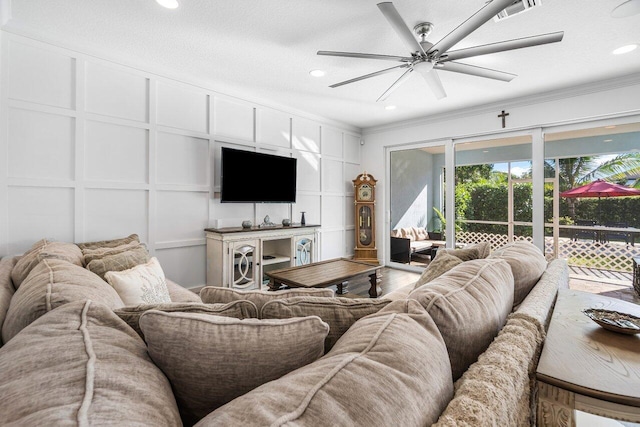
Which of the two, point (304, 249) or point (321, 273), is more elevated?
point (304, 249)

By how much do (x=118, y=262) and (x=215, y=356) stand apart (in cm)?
162

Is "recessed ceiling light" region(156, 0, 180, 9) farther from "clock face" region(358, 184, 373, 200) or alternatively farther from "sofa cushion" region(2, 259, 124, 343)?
"clock face" region(358, 184, 373, 200)

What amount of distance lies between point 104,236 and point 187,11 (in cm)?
213

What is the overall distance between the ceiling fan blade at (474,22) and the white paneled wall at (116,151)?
8.39 feet

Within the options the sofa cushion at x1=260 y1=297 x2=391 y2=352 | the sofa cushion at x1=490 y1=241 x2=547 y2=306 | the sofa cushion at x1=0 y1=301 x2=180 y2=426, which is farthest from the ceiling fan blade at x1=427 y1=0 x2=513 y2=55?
the sofa cushion at x1=0 y1=301 x2=180 y2=426

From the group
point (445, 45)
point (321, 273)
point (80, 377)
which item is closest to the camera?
point (80, 377)

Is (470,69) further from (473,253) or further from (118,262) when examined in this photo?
(118,262)

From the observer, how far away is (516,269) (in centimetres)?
146

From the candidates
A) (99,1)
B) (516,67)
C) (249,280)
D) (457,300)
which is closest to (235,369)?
(457,300)

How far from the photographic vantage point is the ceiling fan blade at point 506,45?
1.92m

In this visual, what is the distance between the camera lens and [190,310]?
0.83m

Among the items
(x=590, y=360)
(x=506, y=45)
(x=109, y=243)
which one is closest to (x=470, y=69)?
(x=506, y=45)

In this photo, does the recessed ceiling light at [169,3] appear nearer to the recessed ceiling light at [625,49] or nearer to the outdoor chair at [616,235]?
the recessed ceiling light at [625,49]

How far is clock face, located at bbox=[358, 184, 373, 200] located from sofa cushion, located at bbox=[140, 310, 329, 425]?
4.82m
